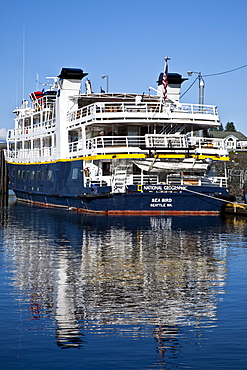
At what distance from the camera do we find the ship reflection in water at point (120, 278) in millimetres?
12391

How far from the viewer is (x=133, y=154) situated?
37.9m

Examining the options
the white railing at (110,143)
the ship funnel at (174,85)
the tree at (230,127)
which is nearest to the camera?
the white railing at (110,143)

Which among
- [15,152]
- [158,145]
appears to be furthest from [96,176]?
[15,152]

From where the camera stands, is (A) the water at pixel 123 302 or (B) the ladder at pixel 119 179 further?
(B) the ladder at pixel 119 179

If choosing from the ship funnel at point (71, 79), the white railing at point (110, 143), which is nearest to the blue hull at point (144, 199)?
the white railing at point (110, 143)

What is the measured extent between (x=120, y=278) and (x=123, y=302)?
3.03m

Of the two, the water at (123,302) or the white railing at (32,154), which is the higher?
the white railing at (32,154)

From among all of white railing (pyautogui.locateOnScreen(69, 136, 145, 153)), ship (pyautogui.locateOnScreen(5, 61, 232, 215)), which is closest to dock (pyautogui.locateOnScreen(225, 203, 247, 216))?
ship (pyautogui.locateOnScreen(5, 61, 232, 215))

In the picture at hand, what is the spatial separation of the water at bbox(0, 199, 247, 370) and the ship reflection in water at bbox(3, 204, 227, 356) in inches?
1.1

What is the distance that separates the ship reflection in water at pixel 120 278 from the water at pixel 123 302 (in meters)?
0.03

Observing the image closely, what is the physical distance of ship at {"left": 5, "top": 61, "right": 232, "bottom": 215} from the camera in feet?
124

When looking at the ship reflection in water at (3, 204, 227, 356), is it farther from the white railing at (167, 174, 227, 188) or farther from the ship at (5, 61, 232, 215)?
the white railing at (167, 174, 227, 188)

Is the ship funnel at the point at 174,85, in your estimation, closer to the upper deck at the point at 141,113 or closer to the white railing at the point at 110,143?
the upper deck at the point at 141,113

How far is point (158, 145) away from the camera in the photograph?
38.7 metres
